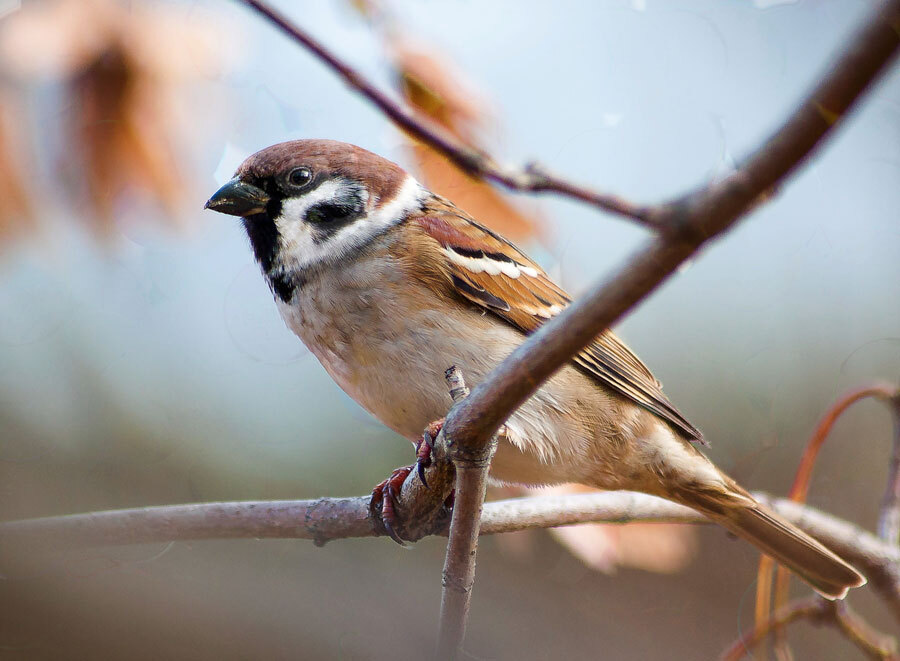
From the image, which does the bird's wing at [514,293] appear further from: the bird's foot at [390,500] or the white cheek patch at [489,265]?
the bird's foot at [390,500]

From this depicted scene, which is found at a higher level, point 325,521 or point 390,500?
point 390,500

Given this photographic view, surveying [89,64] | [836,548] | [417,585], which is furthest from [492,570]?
[89,64]

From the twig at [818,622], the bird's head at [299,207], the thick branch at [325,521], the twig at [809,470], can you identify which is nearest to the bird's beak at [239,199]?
the bird's head at [299,207]

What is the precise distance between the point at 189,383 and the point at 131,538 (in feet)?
3.88

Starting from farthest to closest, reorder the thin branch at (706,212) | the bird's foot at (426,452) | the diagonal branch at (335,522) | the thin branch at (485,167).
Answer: the diagonal branch at (335,522) < the bird's foot at (426,452) < the thin branch at (485,167) < the thin branch at (706,212)

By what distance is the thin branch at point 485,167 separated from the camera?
0.74 metres

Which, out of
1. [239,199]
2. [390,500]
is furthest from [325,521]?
[239,199]

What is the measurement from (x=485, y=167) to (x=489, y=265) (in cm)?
142

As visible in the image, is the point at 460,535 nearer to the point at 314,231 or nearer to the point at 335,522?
the point at 335,522

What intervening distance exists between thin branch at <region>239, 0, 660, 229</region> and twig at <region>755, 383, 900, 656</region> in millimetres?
1566

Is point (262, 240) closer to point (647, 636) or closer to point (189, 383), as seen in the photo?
point (189, 383)

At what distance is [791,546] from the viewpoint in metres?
2.15

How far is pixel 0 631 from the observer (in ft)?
4.73

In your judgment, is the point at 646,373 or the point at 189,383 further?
the point at 189,383
